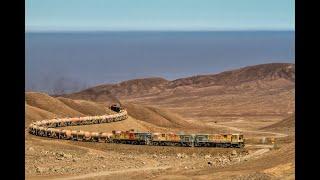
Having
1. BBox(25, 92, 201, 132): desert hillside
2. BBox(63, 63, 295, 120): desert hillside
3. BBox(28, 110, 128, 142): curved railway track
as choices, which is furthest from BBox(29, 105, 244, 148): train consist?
BBox(63, 63, 295, 120): desert hillside

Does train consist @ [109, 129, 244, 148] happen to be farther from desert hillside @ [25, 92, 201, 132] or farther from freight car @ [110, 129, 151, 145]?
desert hillside @ [25, 92, 201, 132]

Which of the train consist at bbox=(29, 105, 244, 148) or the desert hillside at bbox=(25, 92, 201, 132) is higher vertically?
the desert hillside at bbox=(25, 92, 201, 132)

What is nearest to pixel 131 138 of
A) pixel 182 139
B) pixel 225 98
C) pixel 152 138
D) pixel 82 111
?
pixel 152 138

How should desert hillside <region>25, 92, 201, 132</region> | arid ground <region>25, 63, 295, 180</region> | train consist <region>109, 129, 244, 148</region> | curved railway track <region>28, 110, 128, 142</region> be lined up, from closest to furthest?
arid ground <region>25, 63, 295, 180</region> → train consist <region>109, 129, 244, 148</region> → curved railway track <region>28, 110, 128, 142</region> → desert hillside <region>25, 92, 201, 132</region>

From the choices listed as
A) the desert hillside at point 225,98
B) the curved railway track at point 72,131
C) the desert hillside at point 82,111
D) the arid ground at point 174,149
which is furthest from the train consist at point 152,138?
the desert hillside at point 225,98

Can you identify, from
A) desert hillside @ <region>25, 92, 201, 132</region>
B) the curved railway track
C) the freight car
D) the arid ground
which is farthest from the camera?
desert hillside @ <region>25, 92, 201, 132</region>

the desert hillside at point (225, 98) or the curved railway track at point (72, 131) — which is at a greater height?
the desert hillside at point (225, 98)

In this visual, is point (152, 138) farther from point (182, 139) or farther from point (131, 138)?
point (182, 139)

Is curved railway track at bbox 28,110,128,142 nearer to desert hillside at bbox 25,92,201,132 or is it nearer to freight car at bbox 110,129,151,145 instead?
freight car at bbox 110,129,151,145

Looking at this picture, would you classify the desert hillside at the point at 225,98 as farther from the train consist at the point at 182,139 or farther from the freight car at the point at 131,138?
the train consist at the point at 182,139

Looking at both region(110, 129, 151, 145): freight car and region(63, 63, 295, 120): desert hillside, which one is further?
region(63, 63, 295, 120): desert hillside

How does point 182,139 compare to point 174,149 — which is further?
point 182,139
